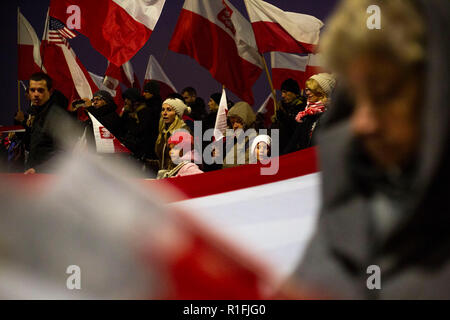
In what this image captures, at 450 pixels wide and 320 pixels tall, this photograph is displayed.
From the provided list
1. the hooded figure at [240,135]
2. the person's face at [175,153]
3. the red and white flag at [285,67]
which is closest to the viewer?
the person's face at [175,153]

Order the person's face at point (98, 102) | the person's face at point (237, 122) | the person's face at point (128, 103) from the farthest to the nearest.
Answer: the person's face at point (128, 103), the person's face at point (98, 102), the person's face at point (237, 122)

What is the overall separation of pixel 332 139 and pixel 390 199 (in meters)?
0.13

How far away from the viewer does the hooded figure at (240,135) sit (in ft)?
11.5

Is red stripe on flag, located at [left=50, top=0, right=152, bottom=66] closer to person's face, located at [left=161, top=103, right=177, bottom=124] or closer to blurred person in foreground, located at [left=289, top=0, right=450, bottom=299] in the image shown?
person's face, located at [left=161, top=103, right=177, bottom=124]

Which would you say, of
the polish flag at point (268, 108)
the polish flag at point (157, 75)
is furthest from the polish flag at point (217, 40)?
the polish flag at point (268, 108)

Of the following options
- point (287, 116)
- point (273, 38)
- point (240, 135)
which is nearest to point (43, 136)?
point (240, 135)

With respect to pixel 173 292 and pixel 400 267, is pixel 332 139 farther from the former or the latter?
pixel 173 292

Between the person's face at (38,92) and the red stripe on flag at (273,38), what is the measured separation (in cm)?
298

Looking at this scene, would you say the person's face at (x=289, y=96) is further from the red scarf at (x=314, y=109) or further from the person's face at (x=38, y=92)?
the person's face at (x=38, y=92)

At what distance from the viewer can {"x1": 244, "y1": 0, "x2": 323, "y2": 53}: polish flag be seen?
552 centimetres

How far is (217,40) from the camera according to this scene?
20.8 feet

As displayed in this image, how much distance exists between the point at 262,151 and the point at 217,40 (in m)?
3.50

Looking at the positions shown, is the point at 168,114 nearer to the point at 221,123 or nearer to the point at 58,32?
the point at 221,123

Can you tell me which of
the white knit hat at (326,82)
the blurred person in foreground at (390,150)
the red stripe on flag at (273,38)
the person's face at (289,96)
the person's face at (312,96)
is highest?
the red stripe on flag at (273,38)
